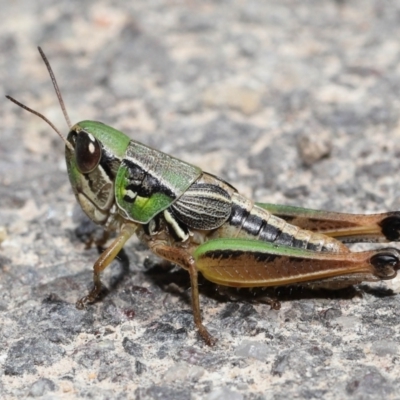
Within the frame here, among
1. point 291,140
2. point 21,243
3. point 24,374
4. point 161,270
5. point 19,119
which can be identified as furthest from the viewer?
point 19,119

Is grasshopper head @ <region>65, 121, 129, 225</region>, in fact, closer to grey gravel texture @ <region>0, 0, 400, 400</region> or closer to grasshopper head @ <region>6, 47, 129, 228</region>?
grasshopper head @ <region>6, 47, 129, 228</region>

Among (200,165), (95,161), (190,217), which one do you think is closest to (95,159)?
(95,161)

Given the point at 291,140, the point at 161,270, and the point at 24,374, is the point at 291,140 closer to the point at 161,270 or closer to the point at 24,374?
the point at 161,270

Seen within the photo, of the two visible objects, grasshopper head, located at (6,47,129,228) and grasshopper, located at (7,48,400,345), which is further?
grasshopper head, located at (6,47,129,228)

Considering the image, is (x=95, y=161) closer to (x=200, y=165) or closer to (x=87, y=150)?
(x=87, y=150)

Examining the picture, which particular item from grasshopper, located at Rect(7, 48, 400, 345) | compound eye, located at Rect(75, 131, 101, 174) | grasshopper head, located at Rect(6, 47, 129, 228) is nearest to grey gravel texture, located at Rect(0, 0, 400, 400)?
grasshopper, located at Rect(7, 48, 400, 345)

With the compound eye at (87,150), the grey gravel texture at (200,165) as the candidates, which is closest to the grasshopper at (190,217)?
the compound eye at (87,150)

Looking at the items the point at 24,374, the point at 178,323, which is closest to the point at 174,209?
the point at 178,323
